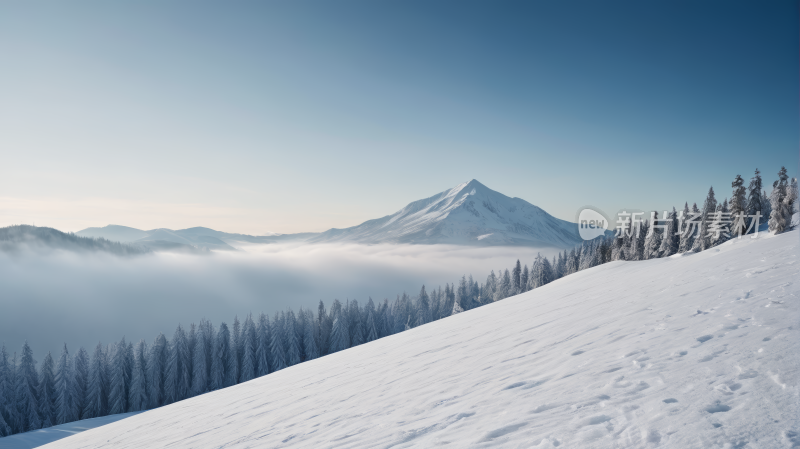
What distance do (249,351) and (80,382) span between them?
752 inches

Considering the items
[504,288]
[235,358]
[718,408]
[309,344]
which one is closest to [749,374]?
[718,408]

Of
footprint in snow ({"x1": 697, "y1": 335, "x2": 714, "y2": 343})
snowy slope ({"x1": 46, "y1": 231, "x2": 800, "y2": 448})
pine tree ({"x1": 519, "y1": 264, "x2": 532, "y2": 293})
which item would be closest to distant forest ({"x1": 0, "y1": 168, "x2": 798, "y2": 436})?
pine tree ({"x1": 519, "y1": 264, "x2": 532, "y2": 293})

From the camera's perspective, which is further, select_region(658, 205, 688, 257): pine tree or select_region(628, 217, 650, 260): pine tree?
select_region(628, 217, 650, 260): pine tree

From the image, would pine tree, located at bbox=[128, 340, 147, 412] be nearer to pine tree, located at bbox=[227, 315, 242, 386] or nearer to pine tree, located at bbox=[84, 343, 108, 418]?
pine tree, located at bbox=[84, 343, 108, 418]

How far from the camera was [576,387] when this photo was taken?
5.07 meters

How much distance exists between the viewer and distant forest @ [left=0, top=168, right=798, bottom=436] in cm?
3316

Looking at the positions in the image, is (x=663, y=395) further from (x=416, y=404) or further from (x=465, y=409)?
(x=416, y=404)

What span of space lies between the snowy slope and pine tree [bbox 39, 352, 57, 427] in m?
41.9

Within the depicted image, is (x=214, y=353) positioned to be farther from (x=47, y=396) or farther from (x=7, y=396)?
(x=7, y=396)

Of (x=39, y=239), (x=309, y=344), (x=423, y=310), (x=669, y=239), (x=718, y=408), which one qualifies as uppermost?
(x=39, y=239)

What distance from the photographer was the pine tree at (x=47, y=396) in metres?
36.2

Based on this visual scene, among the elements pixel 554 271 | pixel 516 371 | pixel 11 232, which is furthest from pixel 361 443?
pixel 11 232

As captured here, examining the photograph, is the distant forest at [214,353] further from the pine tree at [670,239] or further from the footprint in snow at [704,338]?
the footprint in snow at [704,338]

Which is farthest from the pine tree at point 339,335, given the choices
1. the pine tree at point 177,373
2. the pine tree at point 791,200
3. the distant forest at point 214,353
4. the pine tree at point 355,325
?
the pine tree at point 791,200
